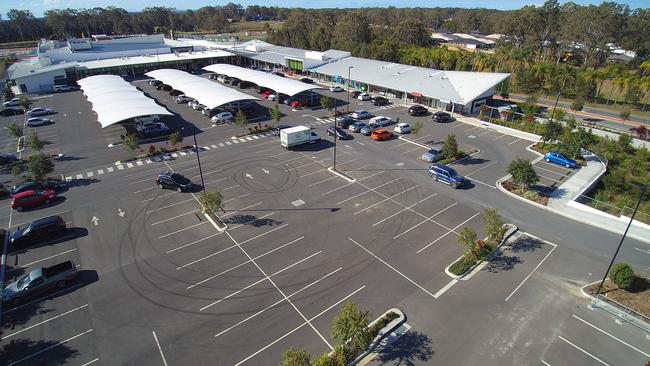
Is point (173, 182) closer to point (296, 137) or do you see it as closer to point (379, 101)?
point (296, 137)

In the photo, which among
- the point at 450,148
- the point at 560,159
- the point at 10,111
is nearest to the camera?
the point at 450,148

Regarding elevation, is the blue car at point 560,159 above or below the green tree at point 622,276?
above

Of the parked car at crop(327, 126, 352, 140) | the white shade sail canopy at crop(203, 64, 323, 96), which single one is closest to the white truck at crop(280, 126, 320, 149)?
the parked car at crop(327, 126, 352, 140)

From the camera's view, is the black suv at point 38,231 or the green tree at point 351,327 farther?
the black suv at point 38,231

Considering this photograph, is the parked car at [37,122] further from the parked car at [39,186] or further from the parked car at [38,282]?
the parked car at [38,282]

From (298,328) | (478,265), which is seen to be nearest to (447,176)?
(478,265)

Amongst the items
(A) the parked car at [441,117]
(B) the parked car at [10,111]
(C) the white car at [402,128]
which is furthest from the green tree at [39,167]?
(A) the parked car at [441,117]

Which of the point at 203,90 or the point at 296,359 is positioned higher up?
the point at 203,90

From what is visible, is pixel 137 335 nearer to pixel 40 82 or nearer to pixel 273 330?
pixel 273 330
